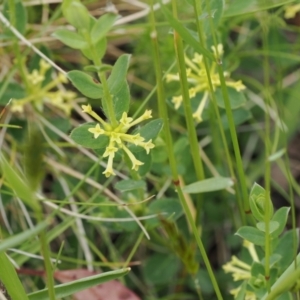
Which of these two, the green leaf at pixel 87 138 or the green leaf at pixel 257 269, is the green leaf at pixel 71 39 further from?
the green leaf at pixel 257 269

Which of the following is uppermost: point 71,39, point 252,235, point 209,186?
point 71,39

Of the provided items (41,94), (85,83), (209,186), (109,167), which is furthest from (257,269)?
(41,94)

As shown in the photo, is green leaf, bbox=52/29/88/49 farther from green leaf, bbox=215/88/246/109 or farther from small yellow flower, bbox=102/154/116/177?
green leaf, bbox=215/88/246/109

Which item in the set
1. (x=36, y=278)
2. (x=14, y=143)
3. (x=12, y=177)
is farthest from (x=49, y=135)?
(x=12, y=177)

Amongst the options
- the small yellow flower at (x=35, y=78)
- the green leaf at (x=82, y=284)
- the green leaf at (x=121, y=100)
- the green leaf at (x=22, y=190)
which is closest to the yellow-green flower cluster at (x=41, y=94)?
the small yellow flower at (x=35, y=78)

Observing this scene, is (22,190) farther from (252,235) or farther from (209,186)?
(252,235)

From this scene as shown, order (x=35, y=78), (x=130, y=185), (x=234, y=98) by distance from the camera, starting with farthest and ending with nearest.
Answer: (x=35, y=78), (x=234, y=98), (x=130, y=185)

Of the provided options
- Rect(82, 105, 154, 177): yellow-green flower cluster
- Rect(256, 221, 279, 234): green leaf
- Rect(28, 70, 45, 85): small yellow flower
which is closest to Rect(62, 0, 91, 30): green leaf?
Rect(82, 105, 154, 177): yellow-green flower cluster
